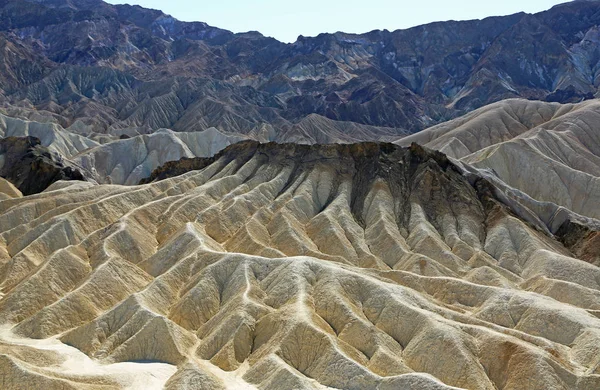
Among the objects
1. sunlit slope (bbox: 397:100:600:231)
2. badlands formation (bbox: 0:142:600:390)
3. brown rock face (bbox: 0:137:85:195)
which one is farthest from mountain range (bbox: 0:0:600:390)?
sunlit slope (bbox: 397:100:600:231)

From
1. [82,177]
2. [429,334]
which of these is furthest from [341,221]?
[82,177]

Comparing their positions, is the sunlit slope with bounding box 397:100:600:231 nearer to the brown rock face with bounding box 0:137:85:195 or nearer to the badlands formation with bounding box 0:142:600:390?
the badlands formation with bounding box 0:142:600:390

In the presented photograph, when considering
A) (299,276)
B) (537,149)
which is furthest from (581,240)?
(537,149)

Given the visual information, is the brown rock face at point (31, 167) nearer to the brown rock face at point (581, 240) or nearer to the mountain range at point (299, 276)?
the mountain range at point (299, 276)

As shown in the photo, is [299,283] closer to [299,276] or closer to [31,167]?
[299,276]

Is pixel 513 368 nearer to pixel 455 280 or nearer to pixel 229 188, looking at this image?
pixel 455 280

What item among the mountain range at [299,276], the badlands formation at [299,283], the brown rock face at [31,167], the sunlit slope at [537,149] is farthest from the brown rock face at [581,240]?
the brown rock face at [31,167]
